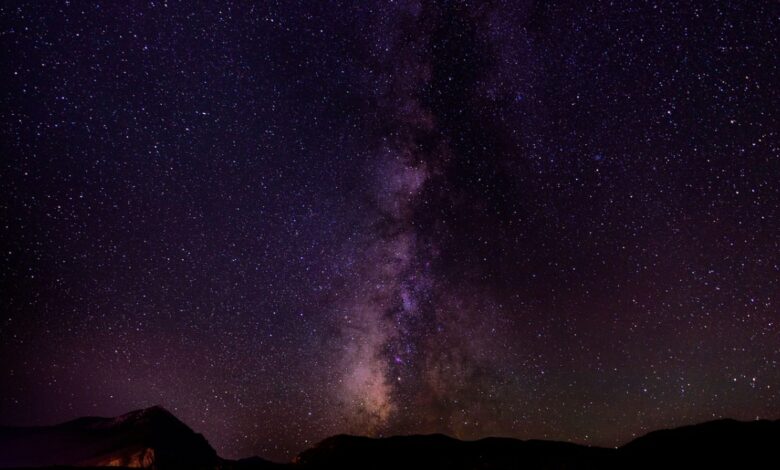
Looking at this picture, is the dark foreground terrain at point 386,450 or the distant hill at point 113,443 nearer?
the dark foreground terrain at point 386,450

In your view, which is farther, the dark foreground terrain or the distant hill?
the distant hill

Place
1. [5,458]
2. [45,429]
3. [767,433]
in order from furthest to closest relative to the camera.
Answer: [45,429] < [5,458] < [767,433]

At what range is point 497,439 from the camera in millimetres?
43562

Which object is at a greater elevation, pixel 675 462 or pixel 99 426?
pixel 99 426

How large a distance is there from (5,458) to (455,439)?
40385 millimetres

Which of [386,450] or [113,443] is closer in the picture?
[113,443]

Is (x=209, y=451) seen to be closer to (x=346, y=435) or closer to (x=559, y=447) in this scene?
(x=346, y=435)

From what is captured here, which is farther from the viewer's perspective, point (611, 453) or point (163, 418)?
point (163, 418)

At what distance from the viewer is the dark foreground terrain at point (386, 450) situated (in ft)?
79.8

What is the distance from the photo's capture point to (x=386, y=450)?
126 feet

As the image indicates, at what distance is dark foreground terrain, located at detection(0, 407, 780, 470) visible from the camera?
79.8 ft

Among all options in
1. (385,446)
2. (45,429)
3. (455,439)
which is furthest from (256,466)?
(45,429)

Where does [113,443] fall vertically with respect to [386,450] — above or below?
above

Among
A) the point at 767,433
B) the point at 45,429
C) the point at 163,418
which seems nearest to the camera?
the point at 767,433
